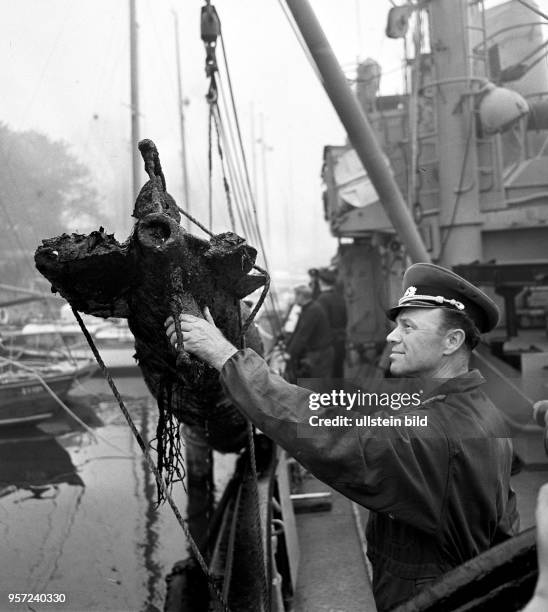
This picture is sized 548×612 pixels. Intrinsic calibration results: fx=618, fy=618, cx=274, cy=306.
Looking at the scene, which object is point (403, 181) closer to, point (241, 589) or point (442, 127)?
point (442, 127)

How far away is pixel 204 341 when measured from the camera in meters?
1.76

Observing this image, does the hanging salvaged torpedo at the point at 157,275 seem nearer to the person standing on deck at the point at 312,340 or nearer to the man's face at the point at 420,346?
the man's face at the point at 420,346

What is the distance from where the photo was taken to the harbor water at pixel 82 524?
5.42 m

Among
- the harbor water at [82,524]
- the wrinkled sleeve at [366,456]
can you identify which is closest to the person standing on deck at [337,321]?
the harbor water at [82,524]

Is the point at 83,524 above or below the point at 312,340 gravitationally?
below

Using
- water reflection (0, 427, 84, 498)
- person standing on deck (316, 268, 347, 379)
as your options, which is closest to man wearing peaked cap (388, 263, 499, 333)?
water reflection (0, 427, 84, 498)

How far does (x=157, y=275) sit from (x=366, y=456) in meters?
0.93

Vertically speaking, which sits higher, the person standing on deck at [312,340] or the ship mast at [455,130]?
the ship mast at [455,130]

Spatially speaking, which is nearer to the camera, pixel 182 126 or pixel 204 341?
pixel 204 341

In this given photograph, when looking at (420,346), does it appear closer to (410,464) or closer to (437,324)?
(437,324)

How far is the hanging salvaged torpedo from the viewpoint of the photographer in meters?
1.96

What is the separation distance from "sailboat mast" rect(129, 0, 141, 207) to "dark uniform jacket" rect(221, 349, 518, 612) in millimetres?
3736

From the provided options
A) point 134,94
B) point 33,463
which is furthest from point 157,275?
point 33,463

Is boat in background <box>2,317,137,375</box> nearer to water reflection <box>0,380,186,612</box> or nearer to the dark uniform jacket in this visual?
water reflection <box>0,380,186,612</box>
